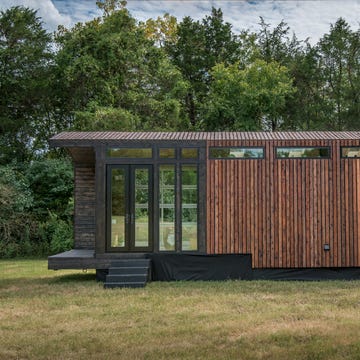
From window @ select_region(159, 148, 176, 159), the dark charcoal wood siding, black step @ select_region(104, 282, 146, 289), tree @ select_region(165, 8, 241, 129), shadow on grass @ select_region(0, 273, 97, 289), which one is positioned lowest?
shadow on grass @ select_region(0, 273, 97, 289)

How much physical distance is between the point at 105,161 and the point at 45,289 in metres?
2.60

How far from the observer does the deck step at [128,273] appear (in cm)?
920

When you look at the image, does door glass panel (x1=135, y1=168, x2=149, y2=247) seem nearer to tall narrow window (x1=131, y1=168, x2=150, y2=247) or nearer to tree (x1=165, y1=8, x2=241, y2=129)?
tall narrow window (x1=131, y1=168, x2=150, y2=247)

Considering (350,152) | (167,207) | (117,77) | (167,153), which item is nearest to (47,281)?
(167,207)

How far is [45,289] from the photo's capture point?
929 cm

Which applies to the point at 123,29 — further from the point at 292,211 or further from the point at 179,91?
the point at 292,211

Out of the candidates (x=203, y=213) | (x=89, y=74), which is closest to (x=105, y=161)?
(x=203, y=213)

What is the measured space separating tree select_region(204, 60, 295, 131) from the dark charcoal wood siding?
10407mm

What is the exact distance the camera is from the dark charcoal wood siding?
39.0 feet

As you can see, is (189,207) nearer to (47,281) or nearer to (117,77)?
(47,281)

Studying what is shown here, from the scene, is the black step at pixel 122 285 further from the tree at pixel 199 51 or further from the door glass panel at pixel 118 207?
the tree at pixel 199 51

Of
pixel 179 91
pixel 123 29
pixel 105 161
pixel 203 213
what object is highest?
pixel 123 29

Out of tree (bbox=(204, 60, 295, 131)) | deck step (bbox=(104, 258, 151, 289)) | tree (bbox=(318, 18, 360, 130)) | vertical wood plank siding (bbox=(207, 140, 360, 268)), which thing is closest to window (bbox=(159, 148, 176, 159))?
vertical wood plank siding (bbox=(207, 140, 360, 268))

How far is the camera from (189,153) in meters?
10.2
